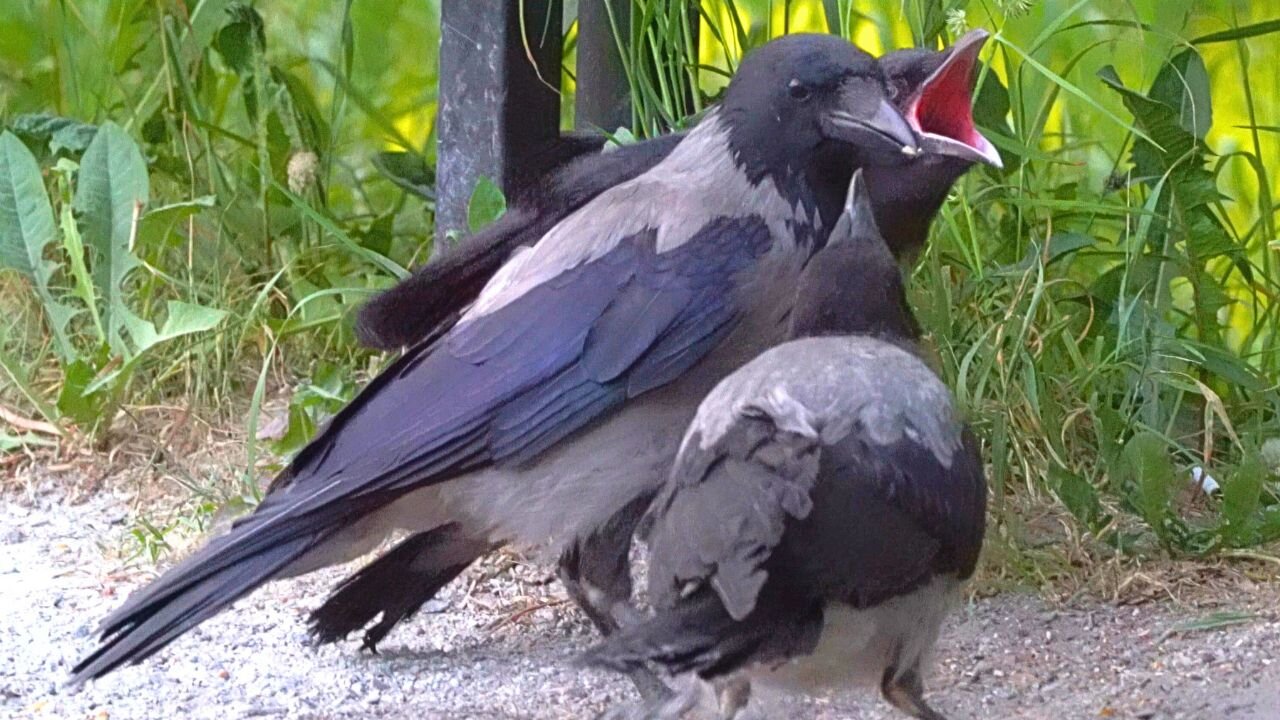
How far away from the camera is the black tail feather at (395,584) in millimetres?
3469

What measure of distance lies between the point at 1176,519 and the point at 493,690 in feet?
4.56

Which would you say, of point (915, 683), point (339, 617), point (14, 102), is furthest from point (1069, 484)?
point (14, 102)

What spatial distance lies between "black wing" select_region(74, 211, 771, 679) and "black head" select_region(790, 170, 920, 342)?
316 mm

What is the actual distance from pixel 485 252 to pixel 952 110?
0.94 m

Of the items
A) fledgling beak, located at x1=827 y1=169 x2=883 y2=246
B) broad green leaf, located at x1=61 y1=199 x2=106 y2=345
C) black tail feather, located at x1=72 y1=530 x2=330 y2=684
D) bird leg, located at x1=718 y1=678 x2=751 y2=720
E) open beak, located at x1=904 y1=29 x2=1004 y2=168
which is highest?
open beak, located at x1=904 y1=29 x2=1004 y2=168

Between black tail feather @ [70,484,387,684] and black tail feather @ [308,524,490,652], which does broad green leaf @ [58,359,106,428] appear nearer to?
black tail feather @ [308,524,490,652]

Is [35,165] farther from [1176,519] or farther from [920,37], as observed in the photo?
[1176,519]

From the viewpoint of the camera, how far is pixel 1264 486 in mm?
3650

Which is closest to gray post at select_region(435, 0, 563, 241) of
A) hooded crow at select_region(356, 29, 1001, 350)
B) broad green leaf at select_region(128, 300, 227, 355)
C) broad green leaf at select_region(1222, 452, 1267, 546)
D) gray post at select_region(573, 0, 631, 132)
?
gray post at select_region(573, 0, 631, 132)

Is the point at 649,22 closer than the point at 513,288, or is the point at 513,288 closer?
the point at 513,288

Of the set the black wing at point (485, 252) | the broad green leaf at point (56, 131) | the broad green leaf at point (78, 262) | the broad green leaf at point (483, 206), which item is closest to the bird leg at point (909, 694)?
the black wing at point (485, 252)

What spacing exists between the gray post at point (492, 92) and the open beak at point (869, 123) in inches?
39.9

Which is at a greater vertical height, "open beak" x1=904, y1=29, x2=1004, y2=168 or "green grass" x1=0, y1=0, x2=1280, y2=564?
"open beak" x1=904, y1=29, x2=1004, y2=168

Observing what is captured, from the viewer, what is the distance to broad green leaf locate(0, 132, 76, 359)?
435cm
